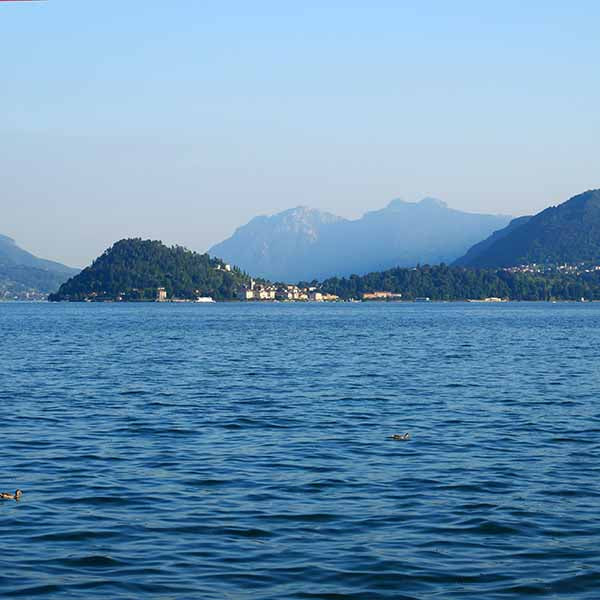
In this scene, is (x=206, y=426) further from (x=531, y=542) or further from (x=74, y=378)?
(x=74, y=378)

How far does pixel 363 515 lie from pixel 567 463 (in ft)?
28.6

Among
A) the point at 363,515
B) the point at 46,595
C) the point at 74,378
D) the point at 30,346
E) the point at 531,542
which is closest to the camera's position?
the point at 46,595

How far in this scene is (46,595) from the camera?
653 inches

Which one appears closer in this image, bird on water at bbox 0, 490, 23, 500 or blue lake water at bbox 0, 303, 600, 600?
blue lake water at bbox 0, 303, 600, 600

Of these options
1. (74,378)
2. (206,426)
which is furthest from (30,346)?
(206,426)

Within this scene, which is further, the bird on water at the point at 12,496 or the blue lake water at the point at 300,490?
the bird on water at the point at 12,496

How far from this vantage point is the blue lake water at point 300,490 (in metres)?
17.7

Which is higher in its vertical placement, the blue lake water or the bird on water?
the bird on water

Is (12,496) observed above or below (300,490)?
above

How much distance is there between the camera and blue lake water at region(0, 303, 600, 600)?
1766 centimetres

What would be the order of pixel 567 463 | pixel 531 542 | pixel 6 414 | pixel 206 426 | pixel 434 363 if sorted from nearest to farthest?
1. pixel 531 542
2. pixel 567 463
3. pixel 206 426
4. pixel 6 414
5. pixel 434 363

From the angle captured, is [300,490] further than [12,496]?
Yes

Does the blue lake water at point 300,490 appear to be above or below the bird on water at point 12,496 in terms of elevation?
below

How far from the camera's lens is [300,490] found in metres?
24.5
